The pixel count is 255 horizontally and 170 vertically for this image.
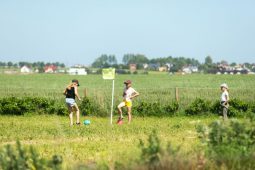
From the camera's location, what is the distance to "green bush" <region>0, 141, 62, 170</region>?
7.49 metres

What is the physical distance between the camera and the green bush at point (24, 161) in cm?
749

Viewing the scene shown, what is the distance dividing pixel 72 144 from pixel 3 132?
4.11 metres

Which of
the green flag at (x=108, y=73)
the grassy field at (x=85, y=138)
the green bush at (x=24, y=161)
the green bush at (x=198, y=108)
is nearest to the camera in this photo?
the green bush at (x=24, y=161)

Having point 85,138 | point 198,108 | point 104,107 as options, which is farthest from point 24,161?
point 198,108

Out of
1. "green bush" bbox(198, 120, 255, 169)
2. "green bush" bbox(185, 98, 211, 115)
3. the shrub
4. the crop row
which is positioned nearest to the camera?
the shrub

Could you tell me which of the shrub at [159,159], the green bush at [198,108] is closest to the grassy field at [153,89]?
the green bush at [198,108]

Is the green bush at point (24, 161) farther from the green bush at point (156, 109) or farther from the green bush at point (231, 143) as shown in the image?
the green bush at point (156, 109)

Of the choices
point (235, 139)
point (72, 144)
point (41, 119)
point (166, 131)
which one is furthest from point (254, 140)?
point (41, 119)

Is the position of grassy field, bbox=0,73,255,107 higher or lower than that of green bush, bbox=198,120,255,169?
lower

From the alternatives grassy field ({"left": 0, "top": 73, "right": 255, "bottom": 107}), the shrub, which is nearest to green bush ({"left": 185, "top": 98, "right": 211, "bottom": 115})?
grassy field ({"left": 0, "top": 73, "right": 255, "bottom": 107})

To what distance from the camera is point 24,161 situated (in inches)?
298

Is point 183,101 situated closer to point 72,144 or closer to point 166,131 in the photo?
point 166,131

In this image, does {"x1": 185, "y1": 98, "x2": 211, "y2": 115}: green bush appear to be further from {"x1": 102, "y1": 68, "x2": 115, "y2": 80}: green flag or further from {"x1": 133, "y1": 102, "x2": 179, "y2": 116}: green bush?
{"x1": 102, "y1": 68, "x2": 115, "y2": 80}: green flag

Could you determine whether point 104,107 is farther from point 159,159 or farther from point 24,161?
point 24,161
